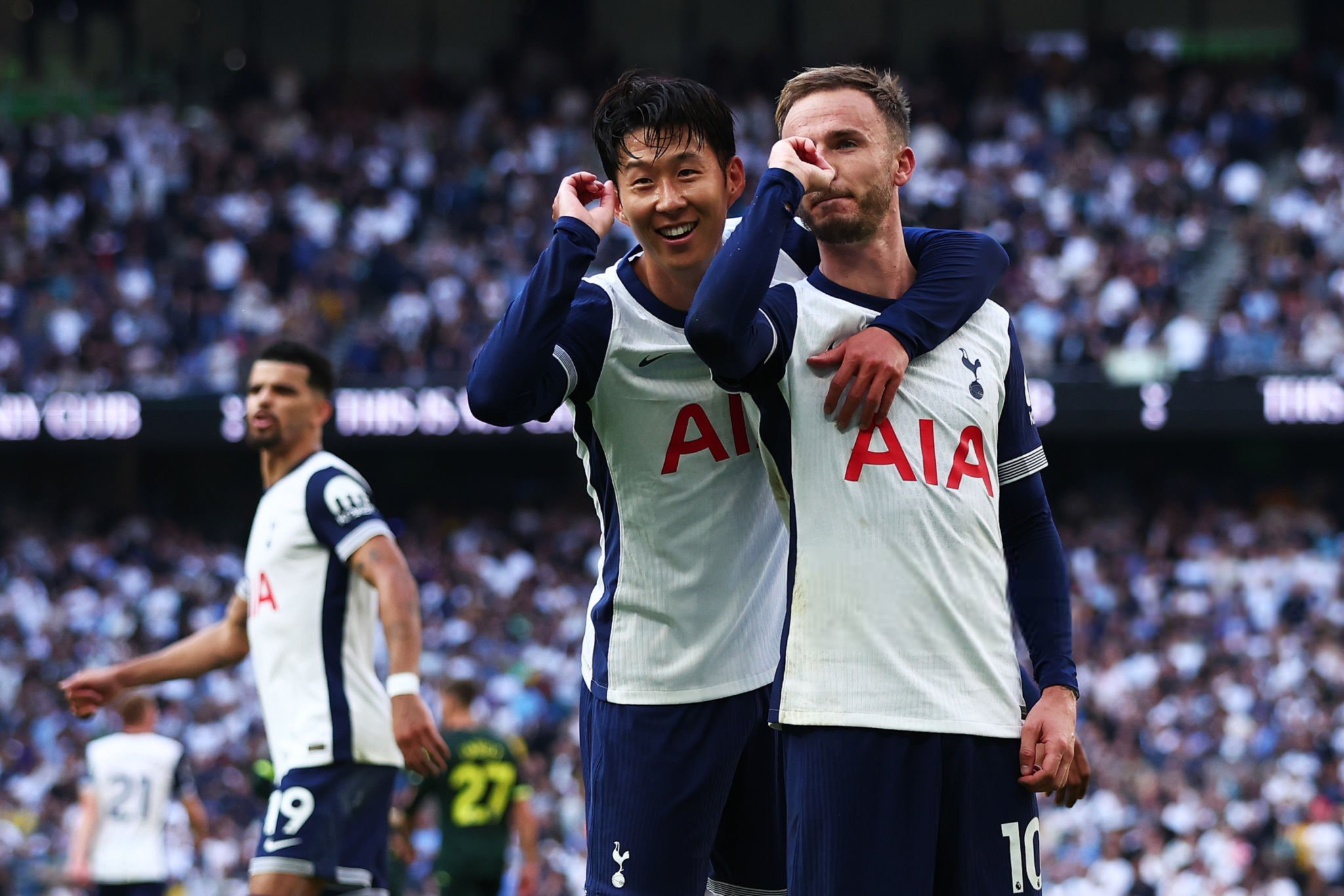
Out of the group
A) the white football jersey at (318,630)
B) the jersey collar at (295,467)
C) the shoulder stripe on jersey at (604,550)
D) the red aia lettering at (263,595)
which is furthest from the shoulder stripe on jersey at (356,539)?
the shoulder stripe on jersey at (604,550)

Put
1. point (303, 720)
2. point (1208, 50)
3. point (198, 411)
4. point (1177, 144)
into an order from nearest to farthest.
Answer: point (303, 720), point (198, 411), point (1177, 144), point (1208, 50)

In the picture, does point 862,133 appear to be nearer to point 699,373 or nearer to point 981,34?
point 699,373

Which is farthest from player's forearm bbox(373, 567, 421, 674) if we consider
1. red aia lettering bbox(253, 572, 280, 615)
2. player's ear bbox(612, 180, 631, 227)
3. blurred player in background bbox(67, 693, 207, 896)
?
blurred player in background bbox(67, 693, 207, 896)

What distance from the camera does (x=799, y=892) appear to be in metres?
3.08

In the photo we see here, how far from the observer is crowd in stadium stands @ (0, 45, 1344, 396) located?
64.0 ft

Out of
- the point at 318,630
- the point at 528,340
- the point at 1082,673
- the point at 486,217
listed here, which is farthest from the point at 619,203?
the point at 486,217

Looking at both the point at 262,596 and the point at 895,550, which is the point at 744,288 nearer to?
the point at 895,550

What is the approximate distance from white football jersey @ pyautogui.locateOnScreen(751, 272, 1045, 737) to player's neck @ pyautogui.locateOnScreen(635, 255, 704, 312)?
35 cm

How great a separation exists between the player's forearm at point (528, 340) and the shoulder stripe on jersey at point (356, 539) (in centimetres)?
229

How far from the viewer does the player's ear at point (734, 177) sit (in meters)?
3.54

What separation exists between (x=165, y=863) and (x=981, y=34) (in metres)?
19.1

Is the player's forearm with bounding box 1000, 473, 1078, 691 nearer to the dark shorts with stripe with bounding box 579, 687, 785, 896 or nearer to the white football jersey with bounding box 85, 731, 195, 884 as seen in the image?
the dark shorts with stripe with bounding box 579, 687, 785, 896

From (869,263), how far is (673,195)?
0.43 metres

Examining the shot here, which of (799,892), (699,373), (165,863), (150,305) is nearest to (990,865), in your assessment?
(799,892)
